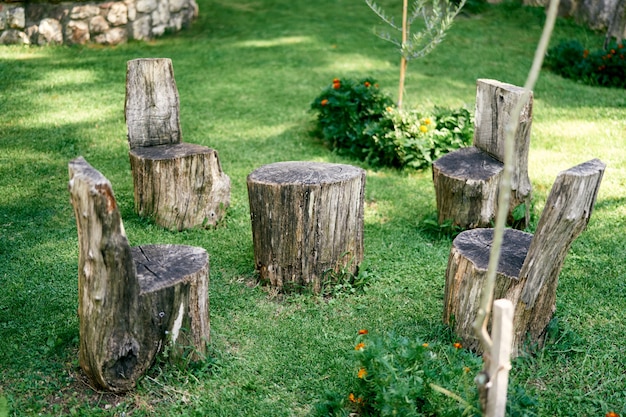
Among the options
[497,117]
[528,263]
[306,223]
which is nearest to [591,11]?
[497,117]

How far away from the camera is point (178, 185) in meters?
4.94

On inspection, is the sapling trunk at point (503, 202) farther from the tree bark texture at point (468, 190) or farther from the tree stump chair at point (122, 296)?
the tree bark texture at point (468, 190)

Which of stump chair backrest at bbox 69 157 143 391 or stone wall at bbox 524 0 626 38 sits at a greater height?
stone wall at bbox 524 0 626 38

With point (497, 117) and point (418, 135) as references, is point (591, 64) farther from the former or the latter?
point (497, 117)

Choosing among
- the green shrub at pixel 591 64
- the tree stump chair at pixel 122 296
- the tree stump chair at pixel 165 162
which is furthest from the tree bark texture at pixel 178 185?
the green shrub at pixel 591 64

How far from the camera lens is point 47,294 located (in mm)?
4125

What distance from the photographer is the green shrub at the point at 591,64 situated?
8938 millimetres

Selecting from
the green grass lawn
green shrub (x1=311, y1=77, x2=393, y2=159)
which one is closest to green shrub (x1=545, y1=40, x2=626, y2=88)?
the green grass lawn

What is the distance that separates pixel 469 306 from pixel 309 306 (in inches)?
40.3

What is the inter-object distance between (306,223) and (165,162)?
4.59 ft

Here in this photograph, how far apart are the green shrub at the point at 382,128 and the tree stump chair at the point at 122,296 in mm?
3195

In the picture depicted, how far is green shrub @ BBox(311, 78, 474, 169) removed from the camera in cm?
616

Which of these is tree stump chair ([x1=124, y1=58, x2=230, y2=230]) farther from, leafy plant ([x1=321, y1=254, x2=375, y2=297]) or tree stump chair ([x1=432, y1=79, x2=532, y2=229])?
tree stump chair ([x1=432, y1=79, x2=532, y2=229])

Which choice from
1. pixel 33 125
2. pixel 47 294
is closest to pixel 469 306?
pixel 47 294
